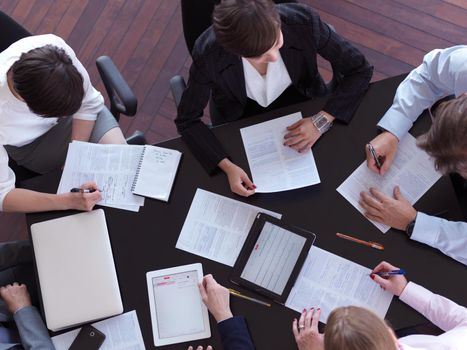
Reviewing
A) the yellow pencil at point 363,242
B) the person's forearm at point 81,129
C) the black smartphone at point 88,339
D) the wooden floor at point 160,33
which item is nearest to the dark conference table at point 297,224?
the yellow pencil at point 363,242

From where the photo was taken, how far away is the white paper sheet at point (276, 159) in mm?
1566

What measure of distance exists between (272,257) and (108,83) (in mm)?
918

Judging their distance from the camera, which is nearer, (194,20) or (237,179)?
(237,179)

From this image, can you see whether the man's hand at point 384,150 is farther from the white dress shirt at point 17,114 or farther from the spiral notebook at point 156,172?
the white dress shirt at point 17,114

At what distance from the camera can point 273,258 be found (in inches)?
59.4

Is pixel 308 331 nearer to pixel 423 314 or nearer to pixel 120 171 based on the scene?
pixel 423 314

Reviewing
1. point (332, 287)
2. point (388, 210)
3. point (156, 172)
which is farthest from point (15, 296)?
point (388, 210)

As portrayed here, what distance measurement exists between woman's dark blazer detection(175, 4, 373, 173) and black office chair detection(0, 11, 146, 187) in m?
0.24

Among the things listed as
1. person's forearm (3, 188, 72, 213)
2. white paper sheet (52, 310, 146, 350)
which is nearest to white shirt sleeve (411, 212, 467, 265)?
white paper sheet (52, 310, 146, 350)

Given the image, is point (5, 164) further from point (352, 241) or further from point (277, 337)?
point (352, 241)

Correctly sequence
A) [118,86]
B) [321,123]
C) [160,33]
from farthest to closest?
1. [160,33]
2. [118,86]
3. [321,123]

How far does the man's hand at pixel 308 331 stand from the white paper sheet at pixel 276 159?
0.40m

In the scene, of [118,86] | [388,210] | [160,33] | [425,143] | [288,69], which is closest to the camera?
[425,143]

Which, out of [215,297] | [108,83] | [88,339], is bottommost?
[88,339]
